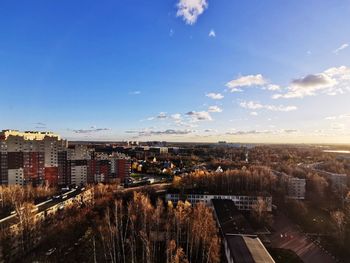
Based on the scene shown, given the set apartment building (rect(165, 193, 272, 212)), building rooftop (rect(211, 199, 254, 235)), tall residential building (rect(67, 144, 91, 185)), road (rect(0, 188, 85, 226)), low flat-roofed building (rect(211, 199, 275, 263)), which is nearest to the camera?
low flat-roofed building (rect(211, 199, 275, 263))

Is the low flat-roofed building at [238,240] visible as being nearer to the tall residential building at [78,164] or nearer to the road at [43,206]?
the road at [43,206]

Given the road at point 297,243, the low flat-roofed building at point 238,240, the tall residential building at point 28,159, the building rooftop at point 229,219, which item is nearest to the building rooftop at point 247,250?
the low flat-roofed building at point 238,240

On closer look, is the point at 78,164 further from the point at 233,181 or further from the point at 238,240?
the point at 238,240

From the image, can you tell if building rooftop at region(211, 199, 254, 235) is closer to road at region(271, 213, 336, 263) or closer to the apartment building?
the apartment building

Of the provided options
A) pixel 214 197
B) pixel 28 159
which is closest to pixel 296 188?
pixel 214 197

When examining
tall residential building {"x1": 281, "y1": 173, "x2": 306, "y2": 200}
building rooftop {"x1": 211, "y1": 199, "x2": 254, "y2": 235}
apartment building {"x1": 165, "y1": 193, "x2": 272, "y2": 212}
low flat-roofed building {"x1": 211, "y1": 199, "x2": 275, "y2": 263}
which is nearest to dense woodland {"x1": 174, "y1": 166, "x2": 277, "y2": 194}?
tall residential building {"x1": 281, "y1": 173, "x2": 306, "y2": 200}

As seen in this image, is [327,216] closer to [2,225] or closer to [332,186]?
[332,186]
